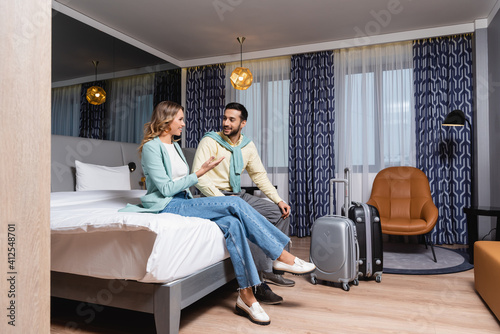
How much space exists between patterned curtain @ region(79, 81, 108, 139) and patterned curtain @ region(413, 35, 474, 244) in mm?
3496

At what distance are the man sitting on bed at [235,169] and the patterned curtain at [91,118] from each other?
159 centimetres

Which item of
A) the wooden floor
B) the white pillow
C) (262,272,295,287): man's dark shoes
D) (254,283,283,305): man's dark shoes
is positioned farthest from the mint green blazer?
the white pillow

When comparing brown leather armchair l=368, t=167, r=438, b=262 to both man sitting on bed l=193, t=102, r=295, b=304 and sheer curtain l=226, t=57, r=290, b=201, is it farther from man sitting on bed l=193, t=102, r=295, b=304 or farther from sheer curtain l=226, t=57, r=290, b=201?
man sitting on bed l=193, t=102, r=295, b=304

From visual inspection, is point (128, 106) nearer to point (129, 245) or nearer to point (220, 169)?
point (220, 169)

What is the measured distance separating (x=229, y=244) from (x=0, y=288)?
1308 millimetres

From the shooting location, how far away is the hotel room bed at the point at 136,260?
1.53m

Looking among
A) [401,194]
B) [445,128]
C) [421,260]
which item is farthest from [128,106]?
[445,128]

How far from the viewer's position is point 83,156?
10.9 feet

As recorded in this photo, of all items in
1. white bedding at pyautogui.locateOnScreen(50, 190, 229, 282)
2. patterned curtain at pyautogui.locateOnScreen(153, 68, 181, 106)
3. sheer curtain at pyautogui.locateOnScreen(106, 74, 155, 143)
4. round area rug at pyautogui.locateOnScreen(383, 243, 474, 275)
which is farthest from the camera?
patterned curtain at pyautogui.locateOnScreen(153, 68, 181, 106)

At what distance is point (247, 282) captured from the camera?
6.17ft

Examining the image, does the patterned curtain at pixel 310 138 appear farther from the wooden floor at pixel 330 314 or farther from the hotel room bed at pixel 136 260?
the hotel room bed at pixel 136 260

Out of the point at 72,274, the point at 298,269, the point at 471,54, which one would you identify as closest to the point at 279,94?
the point at 471,54

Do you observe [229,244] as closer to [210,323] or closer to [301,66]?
[210,323]

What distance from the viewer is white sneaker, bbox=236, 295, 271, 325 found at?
5.97 feet
